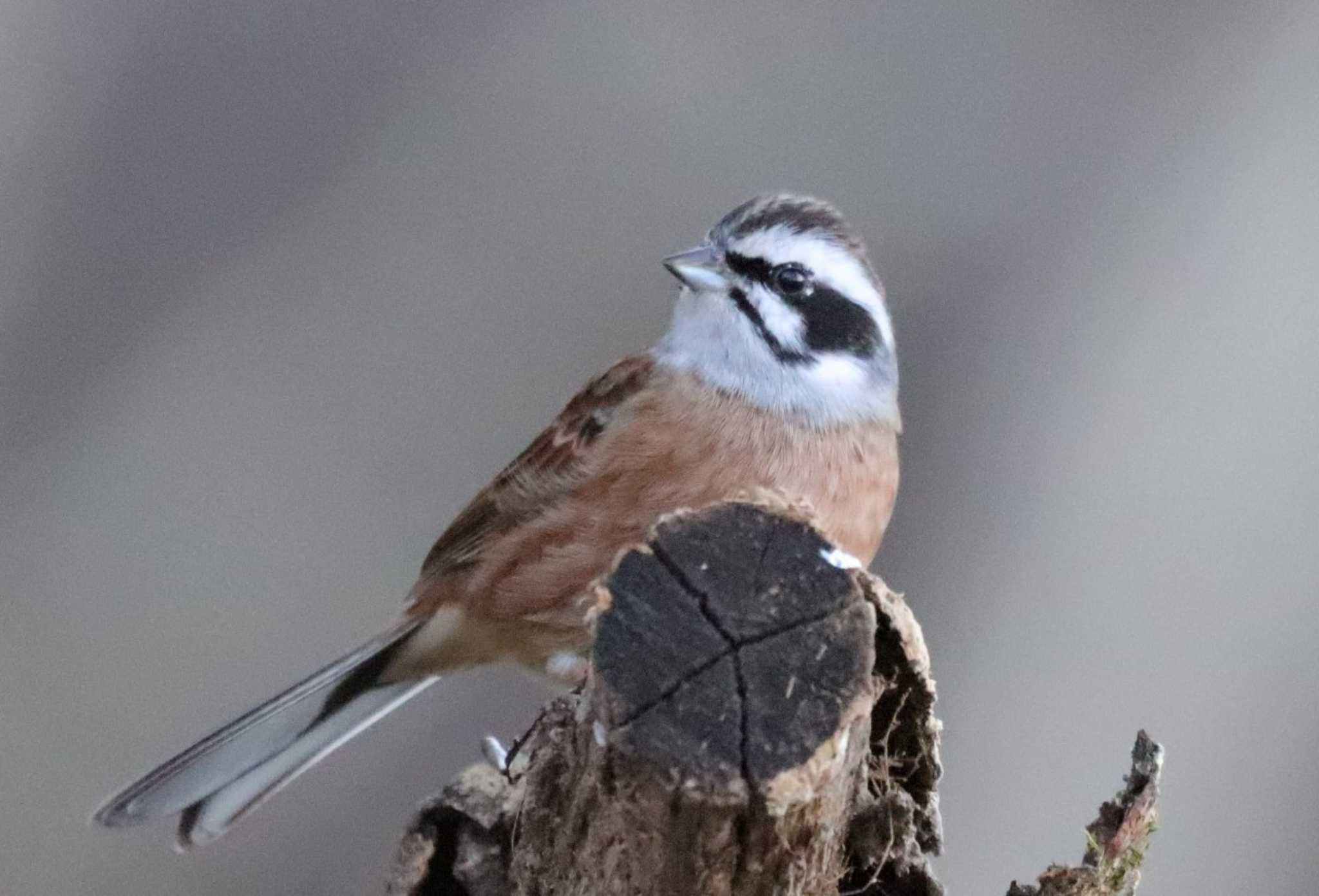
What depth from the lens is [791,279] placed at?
436cm

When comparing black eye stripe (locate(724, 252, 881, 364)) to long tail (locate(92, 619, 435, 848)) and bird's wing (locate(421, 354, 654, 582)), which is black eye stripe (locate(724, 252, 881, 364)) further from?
long tail (locate(92, 619, 435, 848))

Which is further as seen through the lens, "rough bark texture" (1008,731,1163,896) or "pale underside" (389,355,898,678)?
"pale underside" (389,355,898,678)

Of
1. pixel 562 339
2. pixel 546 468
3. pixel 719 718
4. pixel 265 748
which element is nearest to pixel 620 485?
pixel 546 468

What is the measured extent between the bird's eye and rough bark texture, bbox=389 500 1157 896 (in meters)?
1.55

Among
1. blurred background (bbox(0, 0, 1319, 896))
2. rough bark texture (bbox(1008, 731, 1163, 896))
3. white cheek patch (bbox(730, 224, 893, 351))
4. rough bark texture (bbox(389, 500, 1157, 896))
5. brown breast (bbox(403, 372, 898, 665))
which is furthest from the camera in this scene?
blurred background (bbox(0, 0, 1319, 896))

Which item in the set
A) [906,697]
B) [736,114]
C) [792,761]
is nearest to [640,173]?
[736,114]

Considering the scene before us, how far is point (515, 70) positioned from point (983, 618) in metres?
2.51

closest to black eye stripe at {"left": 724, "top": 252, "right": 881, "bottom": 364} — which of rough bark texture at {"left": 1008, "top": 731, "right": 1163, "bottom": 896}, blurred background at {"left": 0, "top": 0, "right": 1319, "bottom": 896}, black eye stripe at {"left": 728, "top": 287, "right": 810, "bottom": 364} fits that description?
black eye stripe at {"left": 728, "top": 287, "right": 810, "bottom": 364}

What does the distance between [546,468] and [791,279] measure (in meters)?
0.76

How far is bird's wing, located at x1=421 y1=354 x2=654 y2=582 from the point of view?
4.45 m

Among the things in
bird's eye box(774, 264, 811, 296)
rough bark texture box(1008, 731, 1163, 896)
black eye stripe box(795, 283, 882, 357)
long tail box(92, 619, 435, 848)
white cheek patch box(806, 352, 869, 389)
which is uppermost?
bird's eye box(774, 264, 811, 296)

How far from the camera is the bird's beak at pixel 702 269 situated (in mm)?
4309

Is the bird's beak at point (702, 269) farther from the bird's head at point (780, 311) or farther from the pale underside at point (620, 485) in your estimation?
the pale underside at point (620, 485)

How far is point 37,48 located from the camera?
655cm
